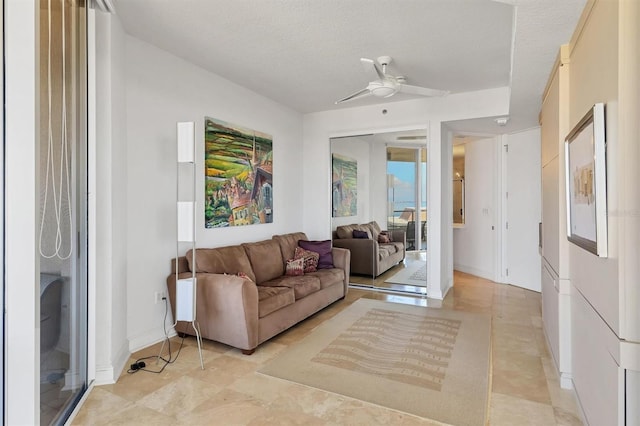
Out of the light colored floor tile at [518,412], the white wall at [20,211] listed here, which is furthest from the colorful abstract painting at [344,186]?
the white wall at [20,211]

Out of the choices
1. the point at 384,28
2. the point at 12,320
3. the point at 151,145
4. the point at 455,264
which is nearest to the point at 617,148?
the point at 384,28

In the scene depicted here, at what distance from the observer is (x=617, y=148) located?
1508mm

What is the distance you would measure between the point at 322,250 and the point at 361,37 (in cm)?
275

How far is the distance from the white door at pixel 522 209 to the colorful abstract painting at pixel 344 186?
2519mm

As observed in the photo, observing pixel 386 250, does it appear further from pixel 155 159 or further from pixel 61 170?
pixel 61 170

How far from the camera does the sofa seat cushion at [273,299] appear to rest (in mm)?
3192

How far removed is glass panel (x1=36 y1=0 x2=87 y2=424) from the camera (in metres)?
1.95

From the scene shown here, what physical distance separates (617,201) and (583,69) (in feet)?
3.29

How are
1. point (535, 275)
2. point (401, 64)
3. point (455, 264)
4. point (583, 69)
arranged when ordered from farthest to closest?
point (455, 264), point (535, 275), point (401, 64), point (583, 69)

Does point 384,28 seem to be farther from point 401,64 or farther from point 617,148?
point 617,148

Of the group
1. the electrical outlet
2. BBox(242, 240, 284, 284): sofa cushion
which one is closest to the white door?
BBox(242, 240, 284, 284): sofa cushion

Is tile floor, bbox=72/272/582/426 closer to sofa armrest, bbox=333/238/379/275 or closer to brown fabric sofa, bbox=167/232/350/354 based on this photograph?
brown fabric sofa, bbox=167/232/350/354

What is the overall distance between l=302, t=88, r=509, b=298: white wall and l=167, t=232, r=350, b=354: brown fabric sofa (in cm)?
134

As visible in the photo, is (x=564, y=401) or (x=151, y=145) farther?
(x=151, y=145)
